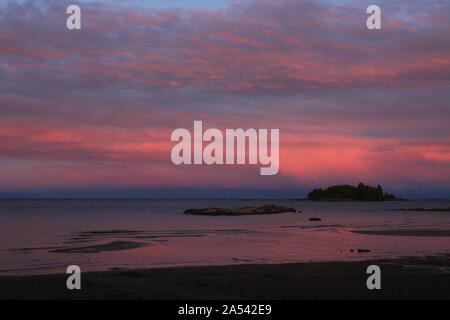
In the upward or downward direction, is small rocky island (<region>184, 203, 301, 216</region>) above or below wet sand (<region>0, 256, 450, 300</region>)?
below

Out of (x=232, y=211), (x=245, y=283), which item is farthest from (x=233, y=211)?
(x=245, y=283)

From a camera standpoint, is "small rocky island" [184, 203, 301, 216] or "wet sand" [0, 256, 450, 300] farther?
"small rocky island" [184, 203, 301, 216]

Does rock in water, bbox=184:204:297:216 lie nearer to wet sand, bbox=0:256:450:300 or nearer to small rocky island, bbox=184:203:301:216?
small rocky island, bbox=184:203:301:216

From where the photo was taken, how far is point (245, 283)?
20.4m

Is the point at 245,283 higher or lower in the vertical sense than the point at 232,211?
higher

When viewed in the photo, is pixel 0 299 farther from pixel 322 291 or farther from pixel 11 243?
pixel 11 243

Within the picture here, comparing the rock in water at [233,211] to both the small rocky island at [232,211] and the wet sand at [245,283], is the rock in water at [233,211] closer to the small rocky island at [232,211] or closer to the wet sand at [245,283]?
the small rocky island at [232,211]

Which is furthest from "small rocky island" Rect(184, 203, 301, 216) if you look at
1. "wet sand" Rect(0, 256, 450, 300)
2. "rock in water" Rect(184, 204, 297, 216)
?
"wet sand" Rect(0, 256, 450, 300)

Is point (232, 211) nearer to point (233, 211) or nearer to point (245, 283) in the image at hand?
point (233, 211)

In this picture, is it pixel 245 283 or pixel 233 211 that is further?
pixel 233 211

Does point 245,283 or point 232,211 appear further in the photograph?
point 232,211

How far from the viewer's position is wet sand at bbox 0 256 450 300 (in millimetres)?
17781

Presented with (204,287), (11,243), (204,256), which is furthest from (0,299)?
(11,243)
